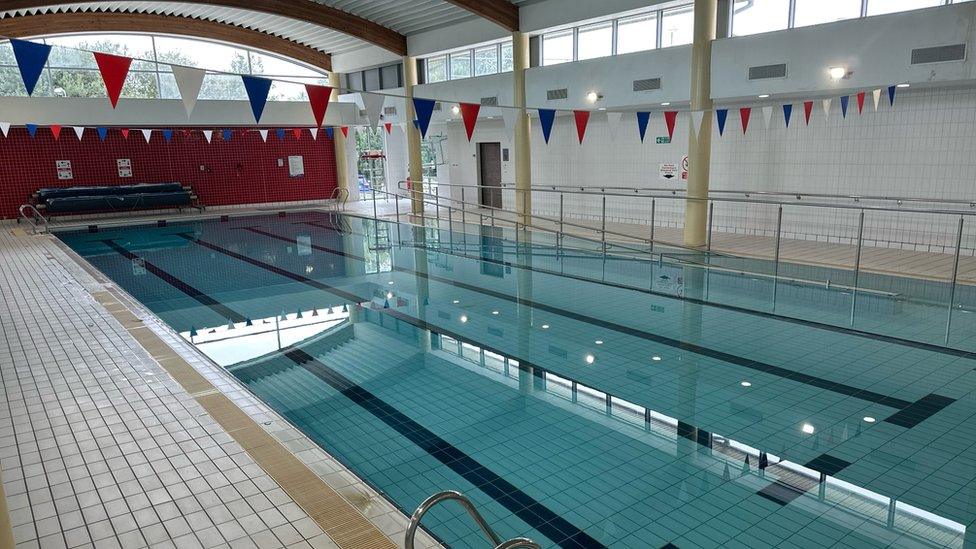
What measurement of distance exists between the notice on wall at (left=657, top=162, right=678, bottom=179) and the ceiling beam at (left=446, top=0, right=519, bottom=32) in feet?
12.4

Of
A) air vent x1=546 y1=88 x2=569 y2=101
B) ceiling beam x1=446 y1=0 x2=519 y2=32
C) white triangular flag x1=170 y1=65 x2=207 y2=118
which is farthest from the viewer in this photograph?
air vent x1=546 y1=88 x2=569 y2=101

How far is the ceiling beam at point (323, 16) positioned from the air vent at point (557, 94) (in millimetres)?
2064

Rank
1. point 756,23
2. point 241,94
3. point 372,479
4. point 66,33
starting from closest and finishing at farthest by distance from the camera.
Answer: point 372,479
point 756,23
point 66,33
point 241,94

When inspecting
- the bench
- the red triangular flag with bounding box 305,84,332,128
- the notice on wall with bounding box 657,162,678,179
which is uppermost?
the red triangular flag with bounding box 305,84,332,128

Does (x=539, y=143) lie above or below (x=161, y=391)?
above

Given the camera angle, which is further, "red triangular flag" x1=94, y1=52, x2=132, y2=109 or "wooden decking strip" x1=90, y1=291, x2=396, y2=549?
"red triangular flag" x1=94, y1=52, x2=132, y2=109

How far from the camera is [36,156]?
14.4 meters

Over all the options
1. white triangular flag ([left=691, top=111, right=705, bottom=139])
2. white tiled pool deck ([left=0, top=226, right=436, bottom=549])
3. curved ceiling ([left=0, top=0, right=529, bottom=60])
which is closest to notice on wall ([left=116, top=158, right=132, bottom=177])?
curved ceiling ([left=0, top=0, right=529, bottom=60])

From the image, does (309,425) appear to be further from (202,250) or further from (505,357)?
(202,250)

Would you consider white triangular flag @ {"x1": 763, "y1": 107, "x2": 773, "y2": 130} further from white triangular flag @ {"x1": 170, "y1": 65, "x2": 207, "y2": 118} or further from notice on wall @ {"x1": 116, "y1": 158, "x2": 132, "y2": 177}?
notice on wall @ {"x1": 116, "y1": 158, "x2": 132, "y2": 177}

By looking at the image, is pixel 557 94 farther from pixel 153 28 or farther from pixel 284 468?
pixel 284 468

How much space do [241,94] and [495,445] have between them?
1530 cm

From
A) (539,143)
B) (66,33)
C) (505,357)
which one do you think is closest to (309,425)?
(505,357)

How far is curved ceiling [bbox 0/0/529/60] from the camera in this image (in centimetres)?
1209
